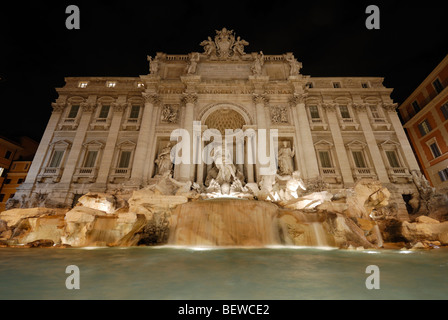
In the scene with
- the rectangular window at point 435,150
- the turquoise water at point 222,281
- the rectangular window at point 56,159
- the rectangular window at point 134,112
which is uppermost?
the rectangular window at point 134,112

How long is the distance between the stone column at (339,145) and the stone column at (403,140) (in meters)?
5.07

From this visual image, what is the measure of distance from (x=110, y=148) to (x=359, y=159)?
2186 centimetres

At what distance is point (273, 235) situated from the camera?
7566mm

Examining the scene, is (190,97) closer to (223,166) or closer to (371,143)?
(223,166)

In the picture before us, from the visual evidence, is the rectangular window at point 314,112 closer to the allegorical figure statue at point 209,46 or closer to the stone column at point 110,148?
the allegorical figure statue at point 209,46

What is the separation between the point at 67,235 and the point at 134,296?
7.71 m

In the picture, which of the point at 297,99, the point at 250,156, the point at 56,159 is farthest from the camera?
the point at 297,99

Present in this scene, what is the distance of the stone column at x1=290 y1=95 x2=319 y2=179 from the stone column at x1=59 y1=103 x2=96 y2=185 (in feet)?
62.1

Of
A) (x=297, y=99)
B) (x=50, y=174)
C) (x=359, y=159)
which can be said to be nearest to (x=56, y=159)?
(x=50, y=174)

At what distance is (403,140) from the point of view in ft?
57.7

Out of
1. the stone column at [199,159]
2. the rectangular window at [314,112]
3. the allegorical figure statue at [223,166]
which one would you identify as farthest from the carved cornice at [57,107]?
the rectangular window at [314,112]

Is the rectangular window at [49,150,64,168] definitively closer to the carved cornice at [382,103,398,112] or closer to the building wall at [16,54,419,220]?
the building wall at [16,54,419,220]

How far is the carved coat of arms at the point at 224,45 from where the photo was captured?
20384 mm
